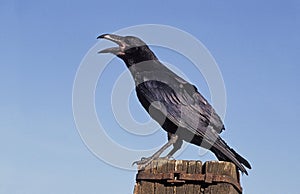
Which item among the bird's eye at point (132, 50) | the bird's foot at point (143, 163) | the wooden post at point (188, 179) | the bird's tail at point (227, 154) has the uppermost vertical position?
the bird's eye at point (132, 50)

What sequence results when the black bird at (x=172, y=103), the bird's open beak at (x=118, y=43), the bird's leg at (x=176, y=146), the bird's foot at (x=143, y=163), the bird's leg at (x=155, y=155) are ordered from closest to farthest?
the bird's foot at (x=143, y=163)
the bird's leg at (x=155, y=155)
the bird's leg at (x=176, y=146)
the black bird at (x=172, y=103)
the bird's open beak at (x=118, y=43)

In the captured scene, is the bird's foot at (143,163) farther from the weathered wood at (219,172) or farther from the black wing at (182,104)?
the black wing at (182,104)

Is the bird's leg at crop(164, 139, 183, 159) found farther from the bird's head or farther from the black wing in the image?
the bird's head

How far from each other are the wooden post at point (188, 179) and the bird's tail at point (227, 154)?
103cm

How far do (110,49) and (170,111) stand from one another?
1.37 m

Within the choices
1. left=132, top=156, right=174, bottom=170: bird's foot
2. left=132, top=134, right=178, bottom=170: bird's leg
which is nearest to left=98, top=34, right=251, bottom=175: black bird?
left=132, top=134, right=178, bottom=170: bird's leg

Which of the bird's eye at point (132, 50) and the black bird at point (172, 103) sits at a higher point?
the bird's eye at point (132, 50)

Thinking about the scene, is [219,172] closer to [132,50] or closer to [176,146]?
[176,146]

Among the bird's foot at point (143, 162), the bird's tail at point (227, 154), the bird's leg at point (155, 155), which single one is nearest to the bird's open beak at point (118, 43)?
the bird's leg at point (155, 155)

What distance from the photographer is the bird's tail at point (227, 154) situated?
4.81 metres

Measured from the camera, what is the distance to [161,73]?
6512mm

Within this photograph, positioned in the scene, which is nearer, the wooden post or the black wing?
the wooden post

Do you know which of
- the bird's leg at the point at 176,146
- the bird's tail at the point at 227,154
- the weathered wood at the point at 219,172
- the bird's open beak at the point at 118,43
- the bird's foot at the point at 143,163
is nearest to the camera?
the weathered wood at the point at 219,172

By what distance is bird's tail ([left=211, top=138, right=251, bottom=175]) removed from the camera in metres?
4.81
